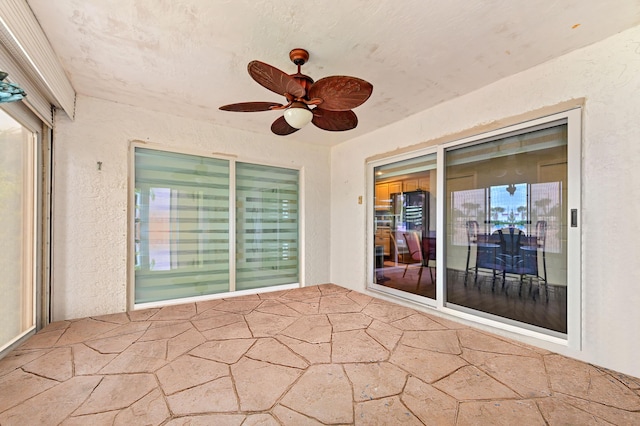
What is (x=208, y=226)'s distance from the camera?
387 centimetres

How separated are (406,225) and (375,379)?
2.20 m

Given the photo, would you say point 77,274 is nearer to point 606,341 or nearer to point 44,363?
point 44,363

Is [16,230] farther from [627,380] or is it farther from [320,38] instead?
[627,380]

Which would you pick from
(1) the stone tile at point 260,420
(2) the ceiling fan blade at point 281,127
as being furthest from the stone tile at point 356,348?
(2) the ceiling fan blade at point 281,127

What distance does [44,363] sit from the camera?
6.97 ft

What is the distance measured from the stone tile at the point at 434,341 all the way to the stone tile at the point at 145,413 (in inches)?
75.7

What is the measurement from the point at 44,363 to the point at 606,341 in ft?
14.1

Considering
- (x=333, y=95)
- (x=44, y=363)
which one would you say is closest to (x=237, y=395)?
(x=44, y=363)

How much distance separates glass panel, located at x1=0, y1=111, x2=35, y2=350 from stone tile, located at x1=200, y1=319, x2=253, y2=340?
1602 mm

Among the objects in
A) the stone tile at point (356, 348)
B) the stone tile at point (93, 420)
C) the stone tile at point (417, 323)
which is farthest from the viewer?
the stone tile at point (417, 323)

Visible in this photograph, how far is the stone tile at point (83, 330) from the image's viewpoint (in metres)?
2.51

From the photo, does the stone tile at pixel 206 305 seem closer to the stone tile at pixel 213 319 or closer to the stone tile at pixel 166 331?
the stone tile at pixel 213 319

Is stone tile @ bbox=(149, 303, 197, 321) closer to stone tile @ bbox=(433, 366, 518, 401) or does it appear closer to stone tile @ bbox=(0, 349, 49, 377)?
stone tile @ bbox=(0, 349, 49, 377)

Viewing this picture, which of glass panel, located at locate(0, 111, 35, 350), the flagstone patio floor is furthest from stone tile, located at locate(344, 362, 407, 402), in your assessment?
glass panel, located at locate(0, 111, 35, 350)
